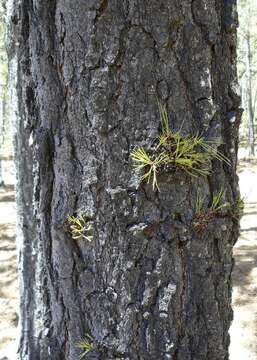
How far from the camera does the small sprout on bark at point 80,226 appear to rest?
51.1 inches

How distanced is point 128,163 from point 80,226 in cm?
25

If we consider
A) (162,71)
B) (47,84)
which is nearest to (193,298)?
(162,71)

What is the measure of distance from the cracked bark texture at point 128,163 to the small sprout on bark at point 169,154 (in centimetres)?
2

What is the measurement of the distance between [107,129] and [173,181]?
0.25 meters

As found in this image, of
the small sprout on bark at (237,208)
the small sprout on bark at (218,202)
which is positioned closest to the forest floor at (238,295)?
the small sprout on bark at (237,208)

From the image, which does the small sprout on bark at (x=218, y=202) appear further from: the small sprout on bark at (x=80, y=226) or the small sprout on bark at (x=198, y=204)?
the small sprout on bark at (x=80, y=226)

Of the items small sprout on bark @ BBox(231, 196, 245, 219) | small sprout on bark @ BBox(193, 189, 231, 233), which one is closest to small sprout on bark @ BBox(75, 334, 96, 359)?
small sprout on bark @ BBox(193, 189, 231, 233)

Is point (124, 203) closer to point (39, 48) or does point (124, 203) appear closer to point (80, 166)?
point (80, 166)

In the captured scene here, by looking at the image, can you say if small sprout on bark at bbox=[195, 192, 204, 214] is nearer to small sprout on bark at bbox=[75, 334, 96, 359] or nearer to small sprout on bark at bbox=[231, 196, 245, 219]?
small sprout on bark at bbox=[231, 196, 245, 219]

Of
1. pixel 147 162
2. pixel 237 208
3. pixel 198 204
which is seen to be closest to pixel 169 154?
pixel 147 162

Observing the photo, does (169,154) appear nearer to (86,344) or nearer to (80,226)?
(80,226)

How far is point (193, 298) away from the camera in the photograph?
1.33 metres

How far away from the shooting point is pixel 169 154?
121 cm

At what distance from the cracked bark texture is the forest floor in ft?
1.32
